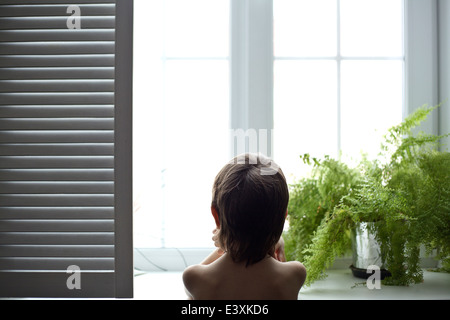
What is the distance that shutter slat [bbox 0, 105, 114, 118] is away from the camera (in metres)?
1.01

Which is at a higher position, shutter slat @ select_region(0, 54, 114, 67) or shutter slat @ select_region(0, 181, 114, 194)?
shutter slat @ select_region(0, 54, 114, 67)

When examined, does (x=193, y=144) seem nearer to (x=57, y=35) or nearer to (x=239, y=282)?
(x=57, y=35)

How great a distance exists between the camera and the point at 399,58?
140 cm

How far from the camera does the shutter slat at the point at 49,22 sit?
102cm

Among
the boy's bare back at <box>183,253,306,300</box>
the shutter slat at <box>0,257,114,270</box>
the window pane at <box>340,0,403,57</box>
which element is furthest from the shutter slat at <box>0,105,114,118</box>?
the window pane at <box>340,0,403,57</box>

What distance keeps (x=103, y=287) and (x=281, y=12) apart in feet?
3.36

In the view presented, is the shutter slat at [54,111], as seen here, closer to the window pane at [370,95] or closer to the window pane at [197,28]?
the window pane at [197,28]

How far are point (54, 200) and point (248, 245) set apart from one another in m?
0.51

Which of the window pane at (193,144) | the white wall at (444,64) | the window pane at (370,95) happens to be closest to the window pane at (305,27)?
the window pane at (370,95)

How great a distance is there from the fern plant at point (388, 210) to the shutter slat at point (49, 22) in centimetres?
67

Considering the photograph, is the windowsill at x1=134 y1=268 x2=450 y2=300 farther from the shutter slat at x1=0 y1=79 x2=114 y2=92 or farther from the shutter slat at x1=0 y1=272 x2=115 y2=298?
the shutter slat at x1=0 y1=79 x2=114 y2=92

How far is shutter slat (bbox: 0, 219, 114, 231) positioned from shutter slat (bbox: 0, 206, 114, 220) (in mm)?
13

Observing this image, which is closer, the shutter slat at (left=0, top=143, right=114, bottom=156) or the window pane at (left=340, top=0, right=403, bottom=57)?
the shutter slat at (left=0, top=143, right=114, bottom=156)
